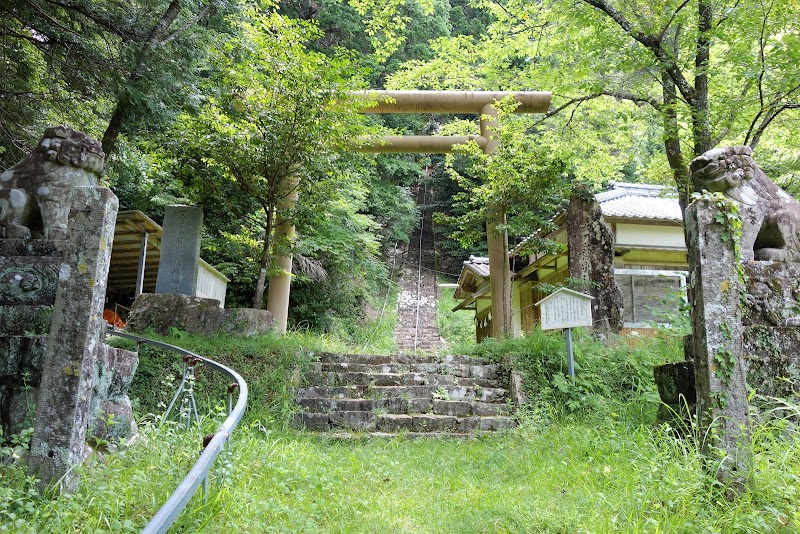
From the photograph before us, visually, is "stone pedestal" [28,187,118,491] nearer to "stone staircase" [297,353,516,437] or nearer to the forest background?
"stone staircase" [297,353,516,437]

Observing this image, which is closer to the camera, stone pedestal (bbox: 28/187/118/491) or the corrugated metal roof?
stone pedestal (bbox: 28/187/118/491)

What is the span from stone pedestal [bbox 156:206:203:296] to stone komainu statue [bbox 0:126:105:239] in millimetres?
4345

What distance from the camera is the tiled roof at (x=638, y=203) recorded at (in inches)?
523

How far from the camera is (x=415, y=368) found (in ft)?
28.9

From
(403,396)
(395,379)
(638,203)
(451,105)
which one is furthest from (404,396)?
(638,203)

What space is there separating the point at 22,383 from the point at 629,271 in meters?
12.1

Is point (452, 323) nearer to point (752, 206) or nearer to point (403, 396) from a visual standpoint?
point (403, 396)

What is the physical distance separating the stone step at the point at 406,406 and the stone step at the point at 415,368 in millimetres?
940

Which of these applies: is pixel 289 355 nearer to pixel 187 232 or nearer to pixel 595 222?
pixel 187 232

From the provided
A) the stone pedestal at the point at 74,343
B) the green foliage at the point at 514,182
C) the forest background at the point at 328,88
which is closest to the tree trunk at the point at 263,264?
the forest background at the point at 328,88

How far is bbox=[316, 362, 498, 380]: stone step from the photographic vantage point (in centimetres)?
858

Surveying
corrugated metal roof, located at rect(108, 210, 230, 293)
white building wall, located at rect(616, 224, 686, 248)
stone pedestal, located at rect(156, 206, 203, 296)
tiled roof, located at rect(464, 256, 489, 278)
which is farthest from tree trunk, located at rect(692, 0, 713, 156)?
tiled roof, located at rect(464, 256, 489, 278)

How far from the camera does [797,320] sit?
183 inches

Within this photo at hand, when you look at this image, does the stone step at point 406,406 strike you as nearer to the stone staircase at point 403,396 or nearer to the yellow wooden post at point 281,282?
the stone staircase at point 403,396
